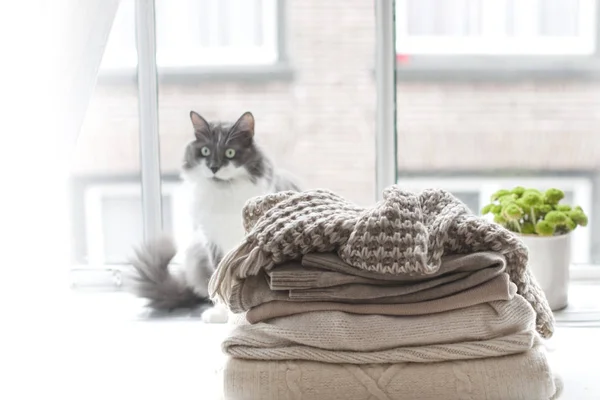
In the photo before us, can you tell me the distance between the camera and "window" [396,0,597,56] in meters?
1.60

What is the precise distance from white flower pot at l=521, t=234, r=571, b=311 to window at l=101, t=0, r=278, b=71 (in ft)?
2.15

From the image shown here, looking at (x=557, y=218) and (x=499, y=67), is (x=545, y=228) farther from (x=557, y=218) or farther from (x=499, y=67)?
(x=499, y=67)

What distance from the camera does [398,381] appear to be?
2.79 feet

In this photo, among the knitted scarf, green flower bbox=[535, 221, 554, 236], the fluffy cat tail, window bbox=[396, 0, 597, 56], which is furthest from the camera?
window bbox=[396, 0, 597, 56]

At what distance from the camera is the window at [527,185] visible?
1647 mm

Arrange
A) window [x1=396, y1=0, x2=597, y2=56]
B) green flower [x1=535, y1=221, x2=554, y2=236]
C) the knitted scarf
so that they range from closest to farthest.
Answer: the knitted scarf, green flower [x1=535, y1=221, x2=554, y2=236], window [x1=396, y1=0, x2=597, y2=56]

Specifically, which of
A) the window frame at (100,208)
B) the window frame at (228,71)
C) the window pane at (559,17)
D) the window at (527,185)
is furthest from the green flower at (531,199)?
the window frame at (100,208)

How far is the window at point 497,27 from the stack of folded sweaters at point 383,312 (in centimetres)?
80

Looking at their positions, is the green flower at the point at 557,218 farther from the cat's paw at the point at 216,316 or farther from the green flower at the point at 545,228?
the cat's paw at the point at 216,316

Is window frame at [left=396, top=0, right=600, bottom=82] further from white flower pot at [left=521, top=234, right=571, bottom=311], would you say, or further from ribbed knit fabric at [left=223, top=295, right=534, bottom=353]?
ribbed knit fabric at [left=223, top=295, right=534, bottom=353]

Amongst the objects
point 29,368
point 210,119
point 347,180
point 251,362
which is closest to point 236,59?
point 210,119

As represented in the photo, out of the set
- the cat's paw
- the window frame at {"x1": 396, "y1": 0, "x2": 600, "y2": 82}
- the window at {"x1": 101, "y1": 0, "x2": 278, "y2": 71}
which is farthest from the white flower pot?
the window at {"x1": 101, "y1": 0, "x2": 278, "y2": 71}

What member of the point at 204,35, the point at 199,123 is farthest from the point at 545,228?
the point at 204,35

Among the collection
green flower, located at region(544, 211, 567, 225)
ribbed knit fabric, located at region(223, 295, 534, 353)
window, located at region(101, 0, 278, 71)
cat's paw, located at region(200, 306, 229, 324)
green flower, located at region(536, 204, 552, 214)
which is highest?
window, located at region(101, 0, 278, 71)
